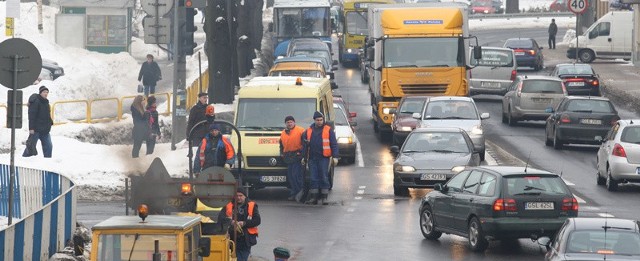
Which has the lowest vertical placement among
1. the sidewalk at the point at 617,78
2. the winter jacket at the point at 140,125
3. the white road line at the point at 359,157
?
the white road line at the point at 359,157

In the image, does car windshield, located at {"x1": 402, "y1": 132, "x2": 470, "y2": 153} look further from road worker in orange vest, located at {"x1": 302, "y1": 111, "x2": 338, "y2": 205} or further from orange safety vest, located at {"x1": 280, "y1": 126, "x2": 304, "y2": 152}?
orange safety vest, located at {"x1": 280, "y1": 126, "x2": 304, "y2": 152}

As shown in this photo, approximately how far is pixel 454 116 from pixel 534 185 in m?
15.5

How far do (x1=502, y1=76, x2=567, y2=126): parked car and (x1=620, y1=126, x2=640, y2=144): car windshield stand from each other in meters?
13.6

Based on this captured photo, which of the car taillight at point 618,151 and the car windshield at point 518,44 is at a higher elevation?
the car windshield at point 518,44

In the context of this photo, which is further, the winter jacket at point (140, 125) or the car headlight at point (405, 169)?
the winter jacket at point (140, 125)

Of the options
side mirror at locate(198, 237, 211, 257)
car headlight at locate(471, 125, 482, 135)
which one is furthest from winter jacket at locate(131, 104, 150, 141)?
side mirror at locate(198, 237, 211, 257)

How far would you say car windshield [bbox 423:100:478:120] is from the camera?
36688 mm

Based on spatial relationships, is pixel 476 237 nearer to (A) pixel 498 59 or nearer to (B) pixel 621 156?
(B) pixel 621 156

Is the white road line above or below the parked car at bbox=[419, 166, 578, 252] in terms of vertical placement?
below

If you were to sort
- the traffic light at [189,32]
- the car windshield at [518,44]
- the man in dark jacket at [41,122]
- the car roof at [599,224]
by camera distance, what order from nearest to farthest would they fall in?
the car roof at [599,224] → the man in dark jacket at [41,122] → the traffic light at [189,32] → the car windshield at [518,44]

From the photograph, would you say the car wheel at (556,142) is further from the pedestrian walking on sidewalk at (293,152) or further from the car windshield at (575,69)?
the car windshield at (575,69)

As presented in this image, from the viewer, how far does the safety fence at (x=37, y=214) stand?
17359 millimetres

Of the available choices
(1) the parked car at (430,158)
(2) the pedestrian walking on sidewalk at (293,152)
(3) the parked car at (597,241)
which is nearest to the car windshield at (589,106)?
(1) the parked car at (430,158)

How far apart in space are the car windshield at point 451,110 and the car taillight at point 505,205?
612 inches
